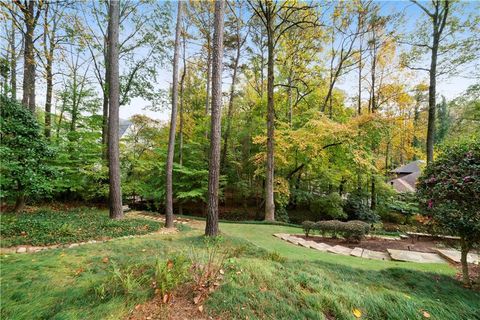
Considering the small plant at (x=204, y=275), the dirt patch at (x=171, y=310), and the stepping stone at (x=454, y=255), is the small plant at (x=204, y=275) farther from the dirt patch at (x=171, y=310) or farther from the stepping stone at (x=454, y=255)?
the stepping stone at (x=454, y=255)

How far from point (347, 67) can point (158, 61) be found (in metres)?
10.9

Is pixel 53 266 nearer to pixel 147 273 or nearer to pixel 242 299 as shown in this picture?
pixel 147 273

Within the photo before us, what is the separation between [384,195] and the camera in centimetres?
1229

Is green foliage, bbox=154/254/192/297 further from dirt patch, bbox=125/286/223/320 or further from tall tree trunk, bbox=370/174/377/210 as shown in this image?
tall tree trunk, bbox=370/174/377/210

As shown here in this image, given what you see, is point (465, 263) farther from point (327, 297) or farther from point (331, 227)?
point (331, 227)

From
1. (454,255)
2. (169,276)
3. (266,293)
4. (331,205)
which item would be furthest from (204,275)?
(331,205)

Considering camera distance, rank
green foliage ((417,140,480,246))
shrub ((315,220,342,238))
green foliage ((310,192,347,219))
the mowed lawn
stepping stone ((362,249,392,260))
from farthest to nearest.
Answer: green foliage ((310,192,347,219)) → shrub ((315,220,342,238)) → stepping stone ((362,249,392,260)) → green foliage ((417,140,480,246)) → the mowed lawn

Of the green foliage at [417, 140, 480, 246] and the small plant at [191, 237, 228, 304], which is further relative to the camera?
the green foliage at [417, 140, 480, 246]

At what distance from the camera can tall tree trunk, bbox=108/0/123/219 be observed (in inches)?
249

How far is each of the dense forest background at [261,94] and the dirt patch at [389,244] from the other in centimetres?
324

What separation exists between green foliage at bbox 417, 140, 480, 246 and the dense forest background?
19.3ft

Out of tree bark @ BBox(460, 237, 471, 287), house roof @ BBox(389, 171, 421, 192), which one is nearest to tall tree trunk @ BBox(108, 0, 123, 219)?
tree bark @ BBox(460, 237, 471, 287)

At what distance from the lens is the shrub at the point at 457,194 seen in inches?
109

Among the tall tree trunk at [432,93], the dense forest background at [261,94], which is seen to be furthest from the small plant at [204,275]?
the tall tree trunk at [432,93]
